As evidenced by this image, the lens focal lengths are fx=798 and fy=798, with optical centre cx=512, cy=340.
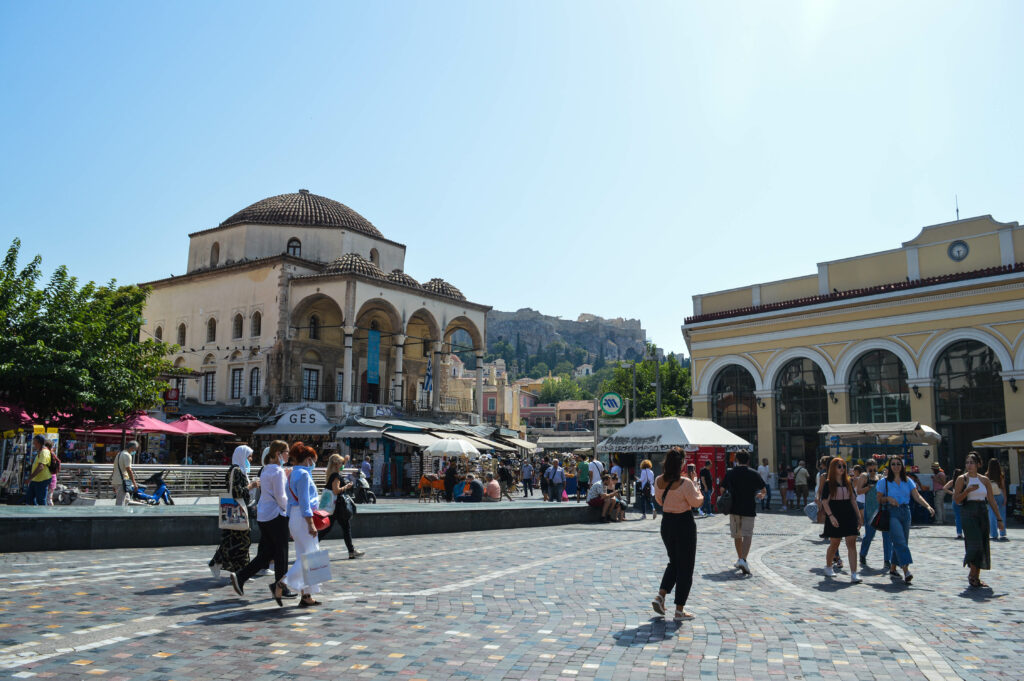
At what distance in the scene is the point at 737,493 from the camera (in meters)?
10.2

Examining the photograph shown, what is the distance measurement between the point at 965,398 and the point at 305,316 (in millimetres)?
26620

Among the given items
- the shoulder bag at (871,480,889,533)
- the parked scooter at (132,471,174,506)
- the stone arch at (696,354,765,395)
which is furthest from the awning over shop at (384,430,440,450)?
the shoulder bag at (871,480,889,533)

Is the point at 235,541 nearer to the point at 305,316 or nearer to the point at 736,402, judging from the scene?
the point at 736,402

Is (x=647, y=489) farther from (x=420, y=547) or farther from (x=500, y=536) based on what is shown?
(x=420, y=547)

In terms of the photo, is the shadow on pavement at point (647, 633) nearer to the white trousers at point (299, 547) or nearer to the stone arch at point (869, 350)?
the white trousers at point (299, 547)

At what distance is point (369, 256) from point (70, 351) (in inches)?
850

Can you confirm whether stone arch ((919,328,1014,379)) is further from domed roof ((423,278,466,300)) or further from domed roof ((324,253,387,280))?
domed roof ((324,253,387,280))

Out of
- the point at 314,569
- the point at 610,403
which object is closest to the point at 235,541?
the point at 314,569

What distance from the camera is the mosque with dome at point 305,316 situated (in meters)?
35.5

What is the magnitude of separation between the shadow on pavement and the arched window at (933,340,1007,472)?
2160 cm

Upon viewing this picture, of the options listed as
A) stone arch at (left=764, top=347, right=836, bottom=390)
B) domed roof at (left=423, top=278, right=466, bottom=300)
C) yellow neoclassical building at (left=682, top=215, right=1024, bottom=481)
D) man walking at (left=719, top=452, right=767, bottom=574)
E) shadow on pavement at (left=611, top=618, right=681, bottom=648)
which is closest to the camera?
shadow on pavement at (left=611, top=618, right=681, bottom=648)

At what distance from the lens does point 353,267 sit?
3478 cm

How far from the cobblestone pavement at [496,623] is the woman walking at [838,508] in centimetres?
44

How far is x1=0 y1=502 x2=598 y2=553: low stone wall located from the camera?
35.2 feet
